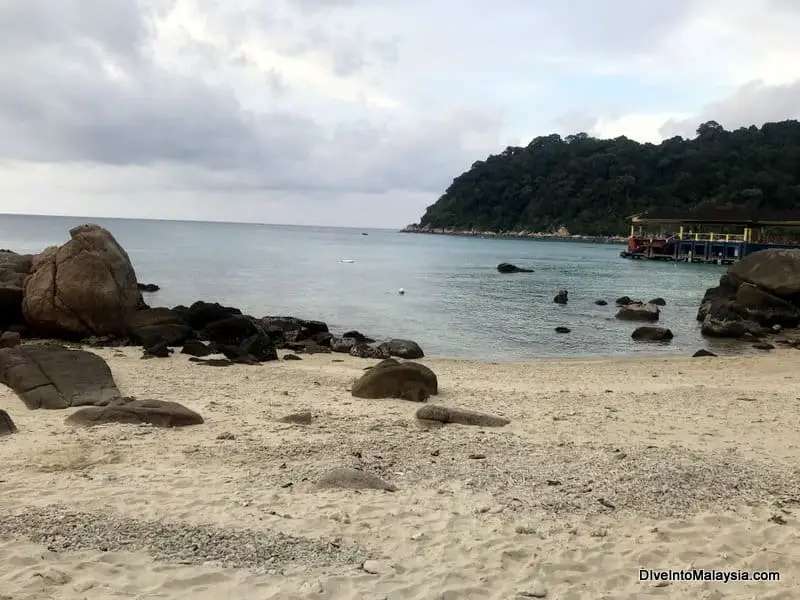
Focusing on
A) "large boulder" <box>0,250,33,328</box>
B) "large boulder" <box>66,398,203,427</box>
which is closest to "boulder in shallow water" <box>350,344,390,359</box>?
"large boulder" <box>66,398,203,427</box>

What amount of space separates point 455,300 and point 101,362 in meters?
25.1

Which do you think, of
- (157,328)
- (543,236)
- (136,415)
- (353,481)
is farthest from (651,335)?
(543,236)

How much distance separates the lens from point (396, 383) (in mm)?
10984

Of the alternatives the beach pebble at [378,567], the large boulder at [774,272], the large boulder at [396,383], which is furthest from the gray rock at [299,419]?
the large boulder at [774,272]

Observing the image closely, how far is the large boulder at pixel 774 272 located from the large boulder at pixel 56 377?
2594 cm

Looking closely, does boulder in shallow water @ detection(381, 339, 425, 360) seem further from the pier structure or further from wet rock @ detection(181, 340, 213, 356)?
the pier structure

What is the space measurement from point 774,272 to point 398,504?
26884mm

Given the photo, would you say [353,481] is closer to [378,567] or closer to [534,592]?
[378,567]

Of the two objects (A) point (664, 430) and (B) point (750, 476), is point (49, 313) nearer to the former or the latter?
(A) point (664, 430)

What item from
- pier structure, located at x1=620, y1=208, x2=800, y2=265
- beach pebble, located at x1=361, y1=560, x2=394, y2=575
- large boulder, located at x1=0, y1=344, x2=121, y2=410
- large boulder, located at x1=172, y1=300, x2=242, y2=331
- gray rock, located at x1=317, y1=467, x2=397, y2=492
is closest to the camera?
beach pebble, located at x1=361, y1=560, x2=394, y2=575

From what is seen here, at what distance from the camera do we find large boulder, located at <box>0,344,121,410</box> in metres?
9.53

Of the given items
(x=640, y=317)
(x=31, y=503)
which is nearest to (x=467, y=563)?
(x=31, y=503)

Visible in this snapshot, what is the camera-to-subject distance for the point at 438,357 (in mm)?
18375

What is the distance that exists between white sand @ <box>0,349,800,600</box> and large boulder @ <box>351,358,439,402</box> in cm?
35
